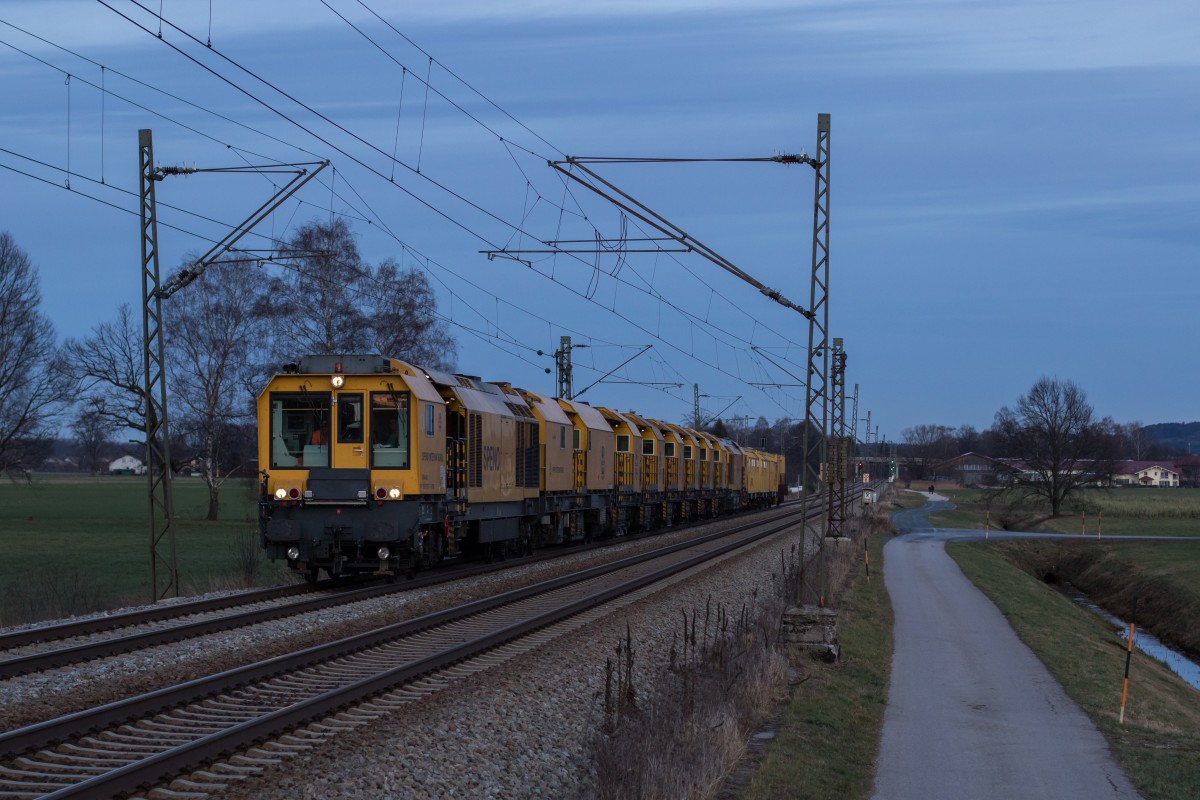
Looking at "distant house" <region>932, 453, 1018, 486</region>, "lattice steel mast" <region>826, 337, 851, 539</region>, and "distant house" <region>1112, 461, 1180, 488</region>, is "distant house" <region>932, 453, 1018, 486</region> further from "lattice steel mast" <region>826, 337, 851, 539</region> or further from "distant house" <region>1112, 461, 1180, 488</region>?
"lattice steel mast" <region>826, 337, 851, 539</region>

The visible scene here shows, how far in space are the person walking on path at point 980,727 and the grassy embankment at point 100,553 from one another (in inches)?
491

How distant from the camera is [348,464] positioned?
65.8 ft

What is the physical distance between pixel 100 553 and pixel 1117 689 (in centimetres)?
3189

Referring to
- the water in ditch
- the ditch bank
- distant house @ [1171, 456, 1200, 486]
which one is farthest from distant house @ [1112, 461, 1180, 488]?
the water in ditch

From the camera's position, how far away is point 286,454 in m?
20.2

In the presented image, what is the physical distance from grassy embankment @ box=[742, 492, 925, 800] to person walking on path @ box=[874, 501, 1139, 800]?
178 mm

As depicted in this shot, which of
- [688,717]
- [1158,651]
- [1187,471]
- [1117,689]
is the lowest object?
[1158,651]

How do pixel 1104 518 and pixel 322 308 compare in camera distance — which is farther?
pixel 1104 518

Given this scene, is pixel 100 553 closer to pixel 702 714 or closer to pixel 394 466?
pixel 394 466

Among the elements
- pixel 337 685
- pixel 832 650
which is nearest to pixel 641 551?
pixel 832 650

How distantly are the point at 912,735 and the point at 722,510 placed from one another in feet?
159

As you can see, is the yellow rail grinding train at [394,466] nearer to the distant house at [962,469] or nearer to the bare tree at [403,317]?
the bare tree at [403,317]

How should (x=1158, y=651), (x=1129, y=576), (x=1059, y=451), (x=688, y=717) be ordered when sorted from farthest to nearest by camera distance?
(x=1059, y=451)
(x=1129, y=576)
(x=1158, y=651)
(x=688, y=717)

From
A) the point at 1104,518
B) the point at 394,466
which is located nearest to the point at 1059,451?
the point at 1104,518
